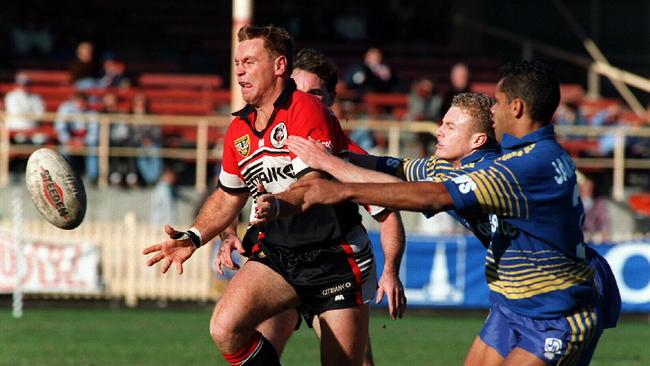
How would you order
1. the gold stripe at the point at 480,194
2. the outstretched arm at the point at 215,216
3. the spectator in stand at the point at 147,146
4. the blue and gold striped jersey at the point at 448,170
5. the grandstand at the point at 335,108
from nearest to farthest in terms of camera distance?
the gold stripe at the point at 480,194 → the blue and gold striped jersey at the point at 448,170 → the outstretched arm at the point at 215,216 → the grandstand at the point at 335,108 → the spectator in stand at the point at 147,146

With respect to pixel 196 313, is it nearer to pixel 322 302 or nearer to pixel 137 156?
pixel 137 156

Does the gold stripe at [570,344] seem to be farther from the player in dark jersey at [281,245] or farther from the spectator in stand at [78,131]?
the spectator in stand at [78,131]

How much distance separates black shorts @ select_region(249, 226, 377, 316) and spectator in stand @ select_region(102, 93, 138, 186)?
1308 cm

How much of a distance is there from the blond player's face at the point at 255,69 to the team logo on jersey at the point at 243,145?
8.3 inches

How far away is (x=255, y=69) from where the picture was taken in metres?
6.87

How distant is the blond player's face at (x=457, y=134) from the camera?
684 centimetres

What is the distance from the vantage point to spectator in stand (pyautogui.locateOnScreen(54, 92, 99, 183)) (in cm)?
1962

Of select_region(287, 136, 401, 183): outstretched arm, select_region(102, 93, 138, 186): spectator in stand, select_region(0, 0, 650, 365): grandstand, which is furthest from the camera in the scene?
select_region(102, 93, 138, 186): spectator in stand

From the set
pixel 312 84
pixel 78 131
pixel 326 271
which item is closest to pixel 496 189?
pixel 326 271

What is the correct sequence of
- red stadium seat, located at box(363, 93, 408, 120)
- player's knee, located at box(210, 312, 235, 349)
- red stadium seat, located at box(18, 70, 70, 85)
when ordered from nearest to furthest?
player's knee, located at box(210, 312, 235, 349) < red stadium seat, located at box(363, 93, 408, 120) < red stadium seat, located at box(18, 70, 70, 85)

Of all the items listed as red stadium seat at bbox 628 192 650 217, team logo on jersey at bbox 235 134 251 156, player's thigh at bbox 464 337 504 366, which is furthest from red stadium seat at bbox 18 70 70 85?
player's thigh at bbox 464 337 504 366

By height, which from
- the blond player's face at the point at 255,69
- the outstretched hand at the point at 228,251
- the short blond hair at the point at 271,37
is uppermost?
the short blond hair at the point at 271,37

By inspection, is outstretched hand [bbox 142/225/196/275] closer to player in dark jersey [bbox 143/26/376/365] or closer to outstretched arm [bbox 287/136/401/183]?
player in dark jersey [bbox 143/26/376/365]

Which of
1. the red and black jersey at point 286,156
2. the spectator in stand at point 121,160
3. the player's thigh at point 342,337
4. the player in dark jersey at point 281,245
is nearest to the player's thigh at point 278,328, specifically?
the player in dark jersey at point 281,245
